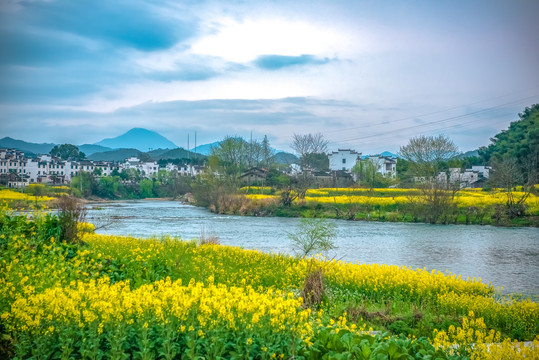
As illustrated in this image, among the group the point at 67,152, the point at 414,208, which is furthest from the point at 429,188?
the point at 67,152

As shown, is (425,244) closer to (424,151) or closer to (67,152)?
(424,151)

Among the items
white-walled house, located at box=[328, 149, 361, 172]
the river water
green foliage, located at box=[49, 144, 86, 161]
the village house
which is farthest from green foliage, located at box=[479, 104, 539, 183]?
green foliage, located at box=[49, 144, 86, 161]

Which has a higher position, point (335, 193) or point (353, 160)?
point (353, 160)

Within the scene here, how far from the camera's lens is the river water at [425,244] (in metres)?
20.9

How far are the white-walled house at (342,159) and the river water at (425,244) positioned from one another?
67.1m

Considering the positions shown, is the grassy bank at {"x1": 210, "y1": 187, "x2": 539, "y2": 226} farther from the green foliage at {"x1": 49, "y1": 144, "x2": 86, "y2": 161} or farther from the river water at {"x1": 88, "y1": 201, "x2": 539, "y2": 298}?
the green foliage at {"x1": 49, "y1": 144, "x2": 86, "y2": 161}

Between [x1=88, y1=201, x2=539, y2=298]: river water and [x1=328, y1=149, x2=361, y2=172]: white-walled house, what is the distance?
220 ft

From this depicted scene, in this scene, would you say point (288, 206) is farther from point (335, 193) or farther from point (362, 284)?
point (362, 284)

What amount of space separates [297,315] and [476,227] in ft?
126

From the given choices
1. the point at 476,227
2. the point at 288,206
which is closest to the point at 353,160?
the point at 288,206

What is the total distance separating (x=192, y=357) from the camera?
541 cm

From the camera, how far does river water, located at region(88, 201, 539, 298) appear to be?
68.5 feet

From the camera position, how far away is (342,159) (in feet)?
371

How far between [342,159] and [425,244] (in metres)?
84.2
